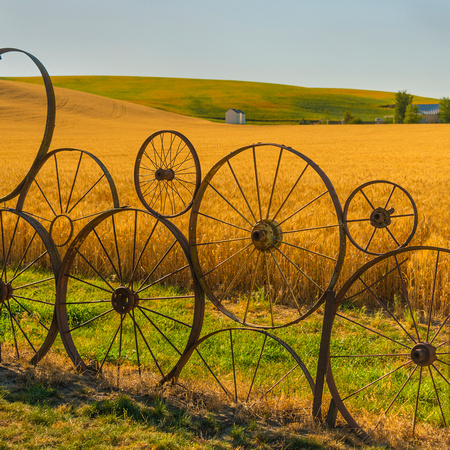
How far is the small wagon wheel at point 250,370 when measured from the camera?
3.66 m

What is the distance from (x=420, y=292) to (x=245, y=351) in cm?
243

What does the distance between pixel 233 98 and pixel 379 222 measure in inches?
3942

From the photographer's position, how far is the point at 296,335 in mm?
5199

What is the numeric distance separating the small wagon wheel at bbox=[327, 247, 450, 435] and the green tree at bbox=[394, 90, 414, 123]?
89195mm

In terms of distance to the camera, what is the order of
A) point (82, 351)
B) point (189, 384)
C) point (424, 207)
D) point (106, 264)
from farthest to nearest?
1. point (424, 207)
2. point (106, 264)
3. point (82, 351)
4. point (189, 384)

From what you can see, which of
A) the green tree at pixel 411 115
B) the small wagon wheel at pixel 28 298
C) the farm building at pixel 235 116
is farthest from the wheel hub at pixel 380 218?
the green tree at pixel 411 115

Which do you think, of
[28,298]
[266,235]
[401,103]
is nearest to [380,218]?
[266,235]

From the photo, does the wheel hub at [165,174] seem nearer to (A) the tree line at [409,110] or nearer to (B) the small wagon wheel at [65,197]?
(B) the small wagon wheel at [65,197]

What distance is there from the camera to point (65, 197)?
10.7 meters

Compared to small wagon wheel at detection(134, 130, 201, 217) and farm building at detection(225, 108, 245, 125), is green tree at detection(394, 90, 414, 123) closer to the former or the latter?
farm building at detection(225, 108, 245, 125)

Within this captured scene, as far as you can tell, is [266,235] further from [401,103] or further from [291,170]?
[401,103]

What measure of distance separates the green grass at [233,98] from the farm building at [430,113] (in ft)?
21.2

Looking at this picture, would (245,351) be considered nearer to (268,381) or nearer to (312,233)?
(268,381)

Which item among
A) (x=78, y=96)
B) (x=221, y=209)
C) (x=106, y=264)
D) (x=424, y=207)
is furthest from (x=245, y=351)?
(x=78, y=96)
